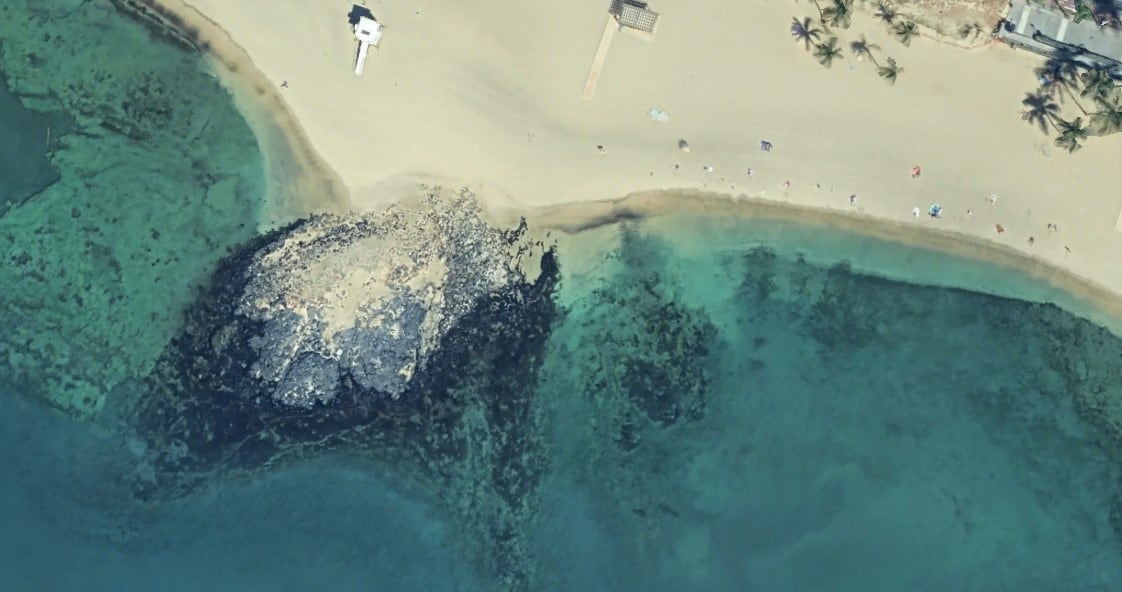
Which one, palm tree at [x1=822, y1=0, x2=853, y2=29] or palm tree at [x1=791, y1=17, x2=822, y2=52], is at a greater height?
palm tree at [x1=822, y1=0, x2=853, y2=29]

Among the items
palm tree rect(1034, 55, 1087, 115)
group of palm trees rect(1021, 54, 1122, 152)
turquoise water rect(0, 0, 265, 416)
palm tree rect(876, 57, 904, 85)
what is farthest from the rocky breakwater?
palm tree rect(1034, 55, 1087, 115)

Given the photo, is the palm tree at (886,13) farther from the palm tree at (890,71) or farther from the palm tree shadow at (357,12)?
the palm tree shadow at (357,12)

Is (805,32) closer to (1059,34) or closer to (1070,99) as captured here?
(1059,34)

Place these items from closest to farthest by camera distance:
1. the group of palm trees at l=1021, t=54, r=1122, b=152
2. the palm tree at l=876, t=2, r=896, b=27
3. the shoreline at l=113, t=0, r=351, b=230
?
the group of palm trees at l=1021, t=54, r=1122, b=152
the palm tree at l=876, t=2, r=896, b=27
the shoreline at l=113, t=0, r=351, b=230

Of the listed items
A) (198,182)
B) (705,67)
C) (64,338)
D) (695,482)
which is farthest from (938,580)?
(64,338)

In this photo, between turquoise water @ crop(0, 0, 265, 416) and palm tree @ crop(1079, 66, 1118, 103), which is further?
turquoise water @ crop(0, 0, 265, 416)

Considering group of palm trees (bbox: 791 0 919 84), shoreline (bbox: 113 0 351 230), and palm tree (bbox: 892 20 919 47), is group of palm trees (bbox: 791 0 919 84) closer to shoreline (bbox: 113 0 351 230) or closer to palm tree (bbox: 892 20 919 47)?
palm tree (bbox: 892 20 919 47)

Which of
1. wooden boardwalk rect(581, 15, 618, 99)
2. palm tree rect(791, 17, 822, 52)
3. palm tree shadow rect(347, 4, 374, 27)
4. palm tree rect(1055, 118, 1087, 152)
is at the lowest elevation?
palm tree shadow rect(347, 4, 374, 27)
